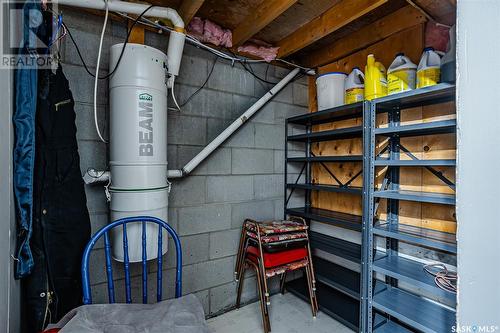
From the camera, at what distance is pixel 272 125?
2.39 meters

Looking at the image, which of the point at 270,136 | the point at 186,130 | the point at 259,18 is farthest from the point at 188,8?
the point at 270,136

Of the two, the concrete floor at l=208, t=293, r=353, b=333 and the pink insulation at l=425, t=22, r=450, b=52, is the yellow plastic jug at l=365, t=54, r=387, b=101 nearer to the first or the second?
the pink insulation at l=425, t=22, r=450, b=52

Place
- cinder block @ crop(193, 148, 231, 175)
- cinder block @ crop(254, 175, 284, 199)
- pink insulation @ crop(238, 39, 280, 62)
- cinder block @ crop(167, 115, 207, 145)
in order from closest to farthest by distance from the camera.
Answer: cinder block @ crop(167, 115, 207, 145), cinder block @ crop(193, 148, 231, 175), pink insulation @ crop(238, 39, 280, 62), cinder block @ crop(254, 175, 284, 199)

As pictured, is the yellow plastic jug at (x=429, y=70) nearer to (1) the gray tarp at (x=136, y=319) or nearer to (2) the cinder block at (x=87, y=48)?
(1) the gray tarp at (x=136, y=319)

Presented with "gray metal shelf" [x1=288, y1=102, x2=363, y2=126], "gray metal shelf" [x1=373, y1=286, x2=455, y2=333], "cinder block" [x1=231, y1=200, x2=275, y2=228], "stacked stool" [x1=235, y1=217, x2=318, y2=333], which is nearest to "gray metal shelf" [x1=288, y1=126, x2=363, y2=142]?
"gray metal shelf" [x1=288, y1=102, x2=363, y2=126]

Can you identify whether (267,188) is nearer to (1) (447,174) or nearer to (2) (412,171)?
(2) (412,171)

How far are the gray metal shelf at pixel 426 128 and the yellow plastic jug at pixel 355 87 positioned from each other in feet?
1.11

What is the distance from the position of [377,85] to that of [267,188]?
3.95 feet

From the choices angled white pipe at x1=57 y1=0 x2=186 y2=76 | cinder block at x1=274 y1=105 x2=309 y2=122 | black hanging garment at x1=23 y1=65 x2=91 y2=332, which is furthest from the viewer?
cinder block at x1=274 y1=105 x2=309 y2=122

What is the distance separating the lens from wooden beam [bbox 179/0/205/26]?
1.54 m

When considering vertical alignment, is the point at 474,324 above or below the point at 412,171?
below

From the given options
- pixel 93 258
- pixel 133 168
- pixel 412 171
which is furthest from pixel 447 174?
pixel 93 258

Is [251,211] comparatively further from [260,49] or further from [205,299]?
[260,49]

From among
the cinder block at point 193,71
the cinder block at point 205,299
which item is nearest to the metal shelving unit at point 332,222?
the cinder block at point 205,299
